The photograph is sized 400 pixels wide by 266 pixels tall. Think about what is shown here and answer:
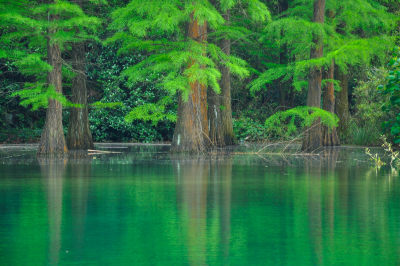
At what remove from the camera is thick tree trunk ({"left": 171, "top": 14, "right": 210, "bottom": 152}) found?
31.2 meters

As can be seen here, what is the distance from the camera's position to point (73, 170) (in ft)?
73.0

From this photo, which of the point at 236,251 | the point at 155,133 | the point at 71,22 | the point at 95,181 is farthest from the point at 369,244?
the point at 155,133

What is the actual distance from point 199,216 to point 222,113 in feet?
85.9

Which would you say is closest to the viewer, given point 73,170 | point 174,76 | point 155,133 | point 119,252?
point 119,252

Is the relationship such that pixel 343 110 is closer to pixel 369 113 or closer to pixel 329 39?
pixel 369 113

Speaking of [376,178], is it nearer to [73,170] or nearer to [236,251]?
[73,170]


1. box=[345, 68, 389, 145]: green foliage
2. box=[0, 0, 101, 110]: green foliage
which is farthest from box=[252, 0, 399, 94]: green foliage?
box=[0, 0, 101, 110]: green foliage

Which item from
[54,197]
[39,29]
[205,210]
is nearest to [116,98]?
[39,29]

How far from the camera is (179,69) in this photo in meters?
31.9

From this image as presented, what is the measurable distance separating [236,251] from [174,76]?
2222cm

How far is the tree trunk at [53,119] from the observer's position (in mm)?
29391

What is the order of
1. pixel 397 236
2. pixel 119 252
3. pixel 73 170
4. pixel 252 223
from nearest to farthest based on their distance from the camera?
pixel 119 252
pixel 397 236
pixel 252 223
pixel 73 170

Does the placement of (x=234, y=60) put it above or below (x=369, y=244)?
above

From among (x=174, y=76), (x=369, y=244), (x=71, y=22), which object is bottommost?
(x=369, y=244)
